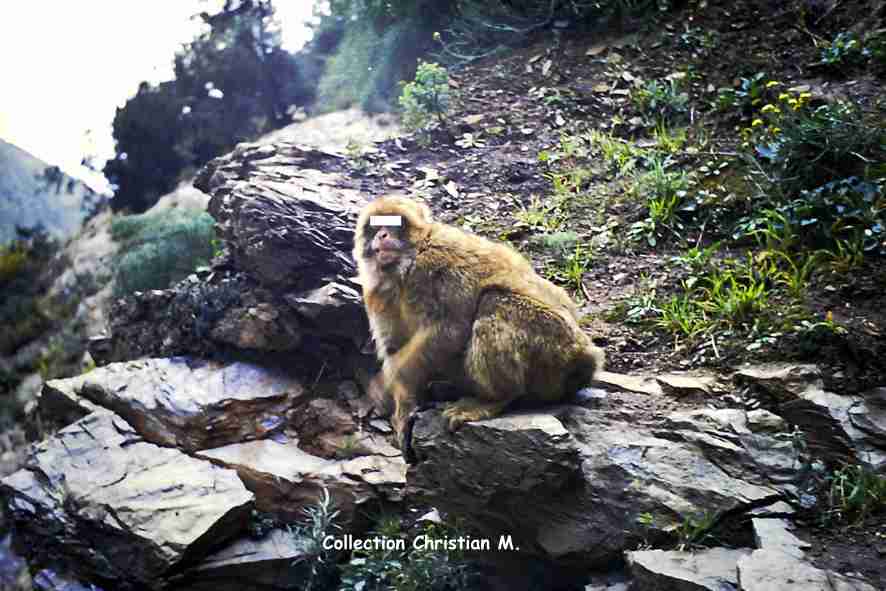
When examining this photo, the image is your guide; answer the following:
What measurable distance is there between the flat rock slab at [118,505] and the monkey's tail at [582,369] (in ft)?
8.89

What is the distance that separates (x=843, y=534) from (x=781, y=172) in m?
3.47

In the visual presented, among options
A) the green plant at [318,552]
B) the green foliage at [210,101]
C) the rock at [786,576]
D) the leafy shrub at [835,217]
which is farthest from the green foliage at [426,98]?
the rock at [786,576]

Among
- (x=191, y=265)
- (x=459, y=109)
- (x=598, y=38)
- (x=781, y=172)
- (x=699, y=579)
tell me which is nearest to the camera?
(x=699, y=579)

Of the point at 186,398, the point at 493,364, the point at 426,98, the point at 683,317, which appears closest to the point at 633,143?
the point at 426,98

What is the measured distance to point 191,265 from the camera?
8195 millimetres

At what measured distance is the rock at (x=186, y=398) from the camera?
20.1 ft

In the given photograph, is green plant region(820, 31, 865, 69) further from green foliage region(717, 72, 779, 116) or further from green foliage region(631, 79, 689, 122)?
green foliage region(631, 79, 689, 122)

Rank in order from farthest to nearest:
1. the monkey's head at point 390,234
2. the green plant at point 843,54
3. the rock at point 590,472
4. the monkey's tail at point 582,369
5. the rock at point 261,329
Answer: the green plant at point 843,54, the rock at point 261,329, the monkey's head at point 390,234, the monkey's tail at point 582,369, the rock at point 590,472

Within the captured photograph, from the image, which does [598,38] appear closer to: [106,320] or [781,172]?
[781,172]

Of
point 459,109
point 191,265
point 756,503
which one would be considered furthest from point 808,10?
point 191,265

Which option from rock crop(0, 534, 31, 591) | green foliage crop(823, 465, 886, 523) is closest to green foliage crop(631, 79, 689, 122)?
green foliage crop(823, 465, 886, 523)

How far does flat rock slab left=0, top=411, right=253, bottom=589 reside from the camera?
17.1ft

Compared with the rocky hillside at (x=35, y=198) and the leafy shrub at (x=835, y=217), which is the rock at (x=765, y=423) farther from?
the rocky hillside at (x=35, y=198)

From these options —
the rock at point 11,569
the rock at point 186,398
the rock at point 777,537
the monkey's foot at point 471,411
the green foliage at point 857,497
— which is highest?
the monkey's foot at point 471,411
